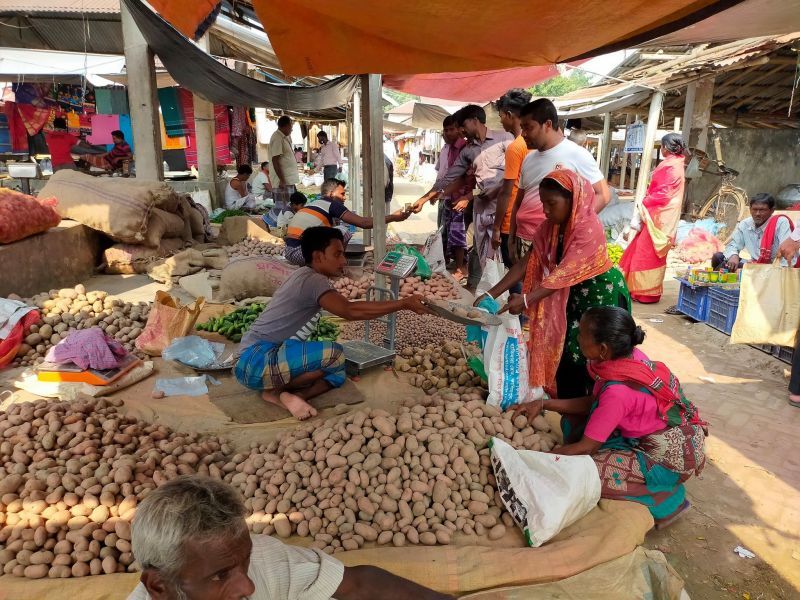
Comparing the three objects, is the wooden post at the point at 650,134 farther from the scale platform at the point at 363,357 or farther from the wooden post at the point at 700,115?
the scale platform at the point at 363,357

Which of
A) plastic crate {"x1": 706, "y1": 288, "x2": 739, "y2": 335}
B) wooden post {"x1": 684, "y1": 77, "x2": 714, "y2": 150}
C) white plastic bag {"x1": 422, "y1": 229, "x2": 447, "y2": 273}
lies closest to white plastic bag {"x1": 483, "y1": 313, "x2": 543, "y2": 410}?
white plastic bag {"x1": 422, "y1": 229, "x2": 447, "y2": 273}

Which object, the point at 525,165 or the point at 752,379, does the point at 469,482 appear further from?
the point at 752,379

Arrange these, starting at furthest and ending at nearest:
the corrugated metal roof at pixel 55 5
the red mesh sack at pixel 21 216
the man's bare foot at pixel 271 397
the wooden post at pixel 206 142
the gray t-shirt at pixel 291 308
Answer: the corrugated metal roof at pixel 55 5, the wooden post at pixel 206 142, the red mesh sack at pixel 21 216, the man's bare foot at pixel 271 397, the gray t-shirt at pixel 291 308

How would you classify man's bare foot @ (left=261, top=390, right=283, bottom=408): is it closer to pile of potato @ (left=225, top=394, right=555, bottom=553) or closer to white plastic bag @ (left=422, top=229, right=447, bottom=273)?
pile of potato @ (left=225, top=394, right=555, bottom=553)

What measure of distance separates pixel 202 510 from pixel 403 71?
12.1 ft

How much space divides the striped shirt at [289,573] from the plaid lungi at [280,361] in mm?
1937

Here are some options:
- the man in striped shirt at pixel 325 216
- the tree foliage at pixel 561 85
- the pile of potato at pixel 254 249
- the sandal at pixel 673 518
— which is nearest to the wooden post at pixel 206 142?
the pile of potato at pixel 254 249

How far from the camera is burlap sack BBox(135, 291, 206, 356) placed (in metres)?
4.39

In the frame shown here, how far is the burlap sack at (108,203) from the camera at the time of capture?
6.36m

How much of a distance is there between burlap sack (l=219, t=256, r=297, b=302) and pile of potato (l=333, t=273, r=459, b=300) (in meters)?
0.61

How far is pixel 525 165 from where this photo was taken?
12.2 ft

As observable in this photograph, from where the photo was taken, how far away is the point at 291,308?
135 inches

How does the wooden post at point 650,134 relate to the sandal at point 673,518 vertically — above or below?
above

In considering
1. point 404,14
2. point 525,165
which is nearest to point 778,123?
point 525,165
